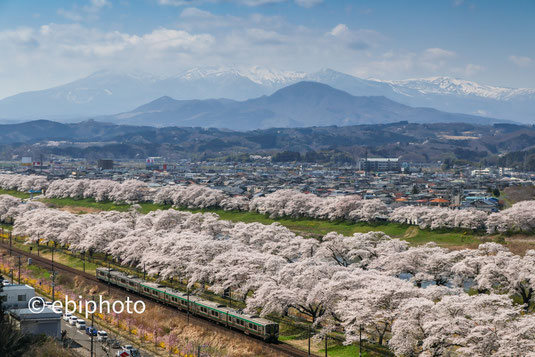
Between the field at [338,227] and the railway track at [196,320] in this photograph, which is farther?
the field at [338,227]

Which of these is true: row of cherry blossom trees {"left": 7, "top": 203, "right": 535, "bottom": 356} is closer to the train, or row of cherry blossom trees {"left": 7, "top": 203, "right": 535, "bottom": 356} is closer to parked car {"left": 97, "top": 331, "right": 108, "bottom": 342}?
the train

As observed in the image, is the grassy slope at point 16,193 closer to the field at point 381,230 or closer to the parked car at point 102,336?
the field at point 381,230

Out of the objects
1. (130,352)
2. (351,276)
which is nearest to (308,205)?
(351,276)

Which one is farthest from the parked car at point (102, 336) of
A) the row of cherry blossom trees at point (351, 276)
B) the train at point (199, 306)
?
the row of cherry blossom trees at point (351, 276)

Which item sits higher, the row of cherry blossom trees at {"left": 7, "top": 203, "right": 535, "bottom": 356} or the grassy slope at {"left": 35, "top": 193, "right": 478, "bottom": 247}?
the row of cherry blossom trees at {"left": 7, "top": 203, "right": 535, "bottom": 356}

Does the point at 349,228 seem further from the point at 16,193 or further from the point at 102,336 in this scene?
the point at 16,193

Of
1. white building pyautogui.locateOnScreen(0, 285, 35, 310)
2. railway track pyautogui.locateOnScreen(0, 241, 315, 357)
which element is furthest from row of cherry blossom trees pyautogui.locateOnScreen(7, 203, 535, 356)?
white building pyautogui.locateOnScreen(0, 285, 35, 310)
